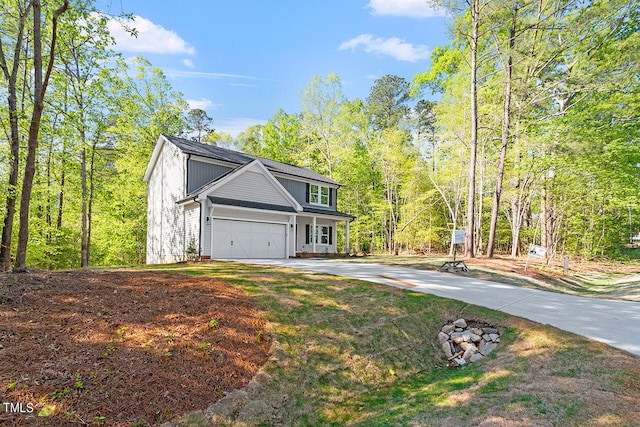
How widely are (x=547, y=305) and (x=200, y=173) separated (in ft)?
50.0

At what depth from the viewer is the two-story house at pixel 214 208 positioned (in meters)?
14.8

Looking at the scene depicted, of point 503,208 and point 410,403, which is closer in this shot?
point 410,403

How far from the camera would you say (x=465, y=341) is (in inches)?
221

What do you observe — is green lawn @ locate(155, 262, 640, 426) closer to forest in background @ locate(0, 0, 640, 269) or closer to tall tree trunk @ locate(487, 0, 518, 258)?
forest in background @ locate(0, 0, 640, 269)

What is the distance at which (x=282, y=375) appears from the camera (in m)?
4.28

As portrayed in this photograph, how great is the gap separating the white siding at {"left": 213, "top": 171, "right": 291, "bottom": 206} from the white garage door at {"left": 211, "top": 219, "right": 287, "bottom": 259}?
131 centimetres

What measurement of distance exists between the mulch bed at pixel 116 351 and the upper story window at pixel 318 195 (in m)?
15.9

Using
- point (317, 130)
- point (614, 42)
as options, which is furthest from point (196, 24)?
point (614, 42)

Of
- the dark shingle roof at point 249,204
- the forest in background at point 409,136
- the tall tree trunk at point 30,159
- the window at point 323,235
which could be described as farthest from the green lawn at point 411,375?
the window at point 323,235

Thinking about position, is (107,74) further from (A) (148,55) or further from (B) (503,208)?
(B) (503,208)

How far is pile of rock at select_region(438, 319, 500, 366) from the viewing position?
208 inches

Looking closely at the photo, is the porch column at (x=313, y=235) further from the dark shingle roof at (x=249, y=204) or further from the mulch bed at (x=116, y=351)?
the mulch bed at (x=116, y=351)

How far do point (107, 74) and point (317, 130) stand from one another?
1609 centimetres

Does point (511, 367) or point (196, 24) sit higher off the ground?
point (196, 24)
